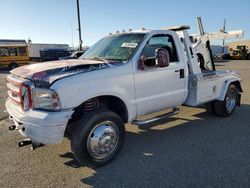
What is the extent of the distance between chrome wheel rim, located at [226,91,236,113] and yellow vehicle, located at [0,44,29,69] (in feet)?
75.4

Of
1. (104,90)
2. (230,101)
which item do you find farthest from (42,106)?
(230,101)

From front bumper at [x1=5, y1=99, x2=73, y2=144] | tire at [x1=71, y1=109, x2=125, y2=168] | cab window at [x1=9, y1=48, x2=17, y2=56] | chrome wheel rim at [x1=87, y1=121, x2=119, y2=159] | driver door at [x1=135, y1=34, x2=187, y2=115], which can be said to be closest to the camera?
front bumper at [x1=5, y1=99, x2=73, y2=144]

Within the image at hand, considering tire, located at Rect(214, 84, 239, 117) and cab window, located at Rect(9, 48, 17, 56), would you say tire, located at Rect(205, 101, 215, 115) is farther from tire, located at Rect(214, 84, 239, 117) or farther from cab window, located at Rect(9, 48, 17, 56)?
cab window, located at Rect(9, 48, 17, 56)

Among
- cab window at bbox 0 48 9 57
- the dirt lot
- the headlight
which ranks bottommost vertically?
the dirt lot

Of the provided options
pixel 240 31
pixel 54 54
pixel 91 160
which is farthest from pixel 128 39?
pixel 54 54

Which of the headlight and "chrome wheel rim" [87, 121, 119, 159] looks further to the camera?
"chrome wheel rim" [87, 121, 119, 159]

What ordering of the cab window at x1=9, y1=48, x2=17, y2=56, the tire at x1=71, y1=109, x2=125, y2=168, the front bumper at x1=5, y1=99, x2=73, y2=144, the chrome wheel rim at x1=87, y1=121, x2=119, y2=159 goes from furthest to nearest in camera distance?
Result: the cab window at x1=9, y1=48, x2=17, y2=56
the chrome wheel rim at x1=87, y1=121, x2=119, y2=159
the tire at x1=71, y1=109, x2=125, y2=168
the front bumper at x1=5, y1=99, x2=73, y2=144

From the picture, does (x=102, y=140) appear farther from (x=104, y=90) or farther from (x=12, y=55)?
(x=12, y=55)

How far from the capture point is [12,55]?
24.9 metres

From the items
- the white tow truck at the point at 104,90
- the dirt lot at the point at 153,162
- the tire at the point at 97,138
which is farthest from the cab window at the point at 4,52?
the tire at the point at 97,138

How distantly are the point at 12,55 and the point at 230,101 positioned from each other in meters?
23.2

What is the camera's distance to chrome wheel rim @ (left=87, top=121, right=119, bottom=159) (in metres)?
3.74

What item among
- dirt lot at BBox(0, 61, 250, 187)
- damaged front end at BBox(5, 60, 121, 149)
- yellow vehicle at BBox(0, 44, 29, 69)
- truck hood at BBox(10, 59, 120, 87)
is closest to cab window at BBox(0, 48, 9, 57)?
yellow vehicle at BBox(0, 44, 29, 69)

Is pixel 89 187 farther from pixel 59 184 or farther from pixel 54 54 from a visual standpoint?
pixel 54 54
